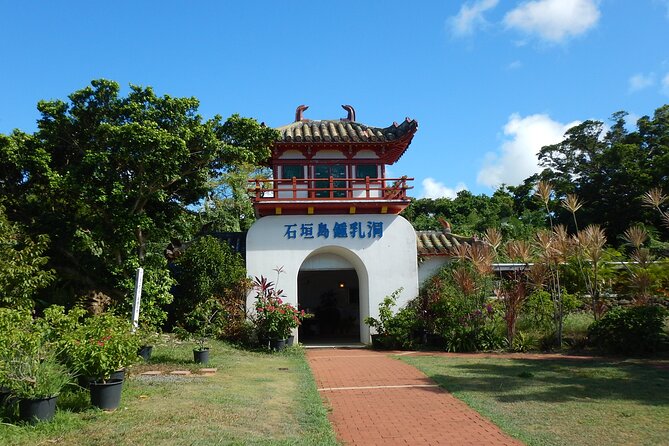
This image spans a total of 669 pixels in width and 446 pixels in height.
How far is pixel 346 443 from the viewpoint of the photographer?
5.53 metres

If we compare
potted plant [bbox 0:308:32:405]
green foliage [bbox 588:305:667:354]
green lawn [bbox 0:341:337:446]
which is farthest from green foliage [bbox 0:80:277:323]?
green foliage [bbox 588:305:667:354]

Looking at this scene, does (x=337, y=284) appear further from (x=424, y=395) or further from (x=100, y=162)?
(x=424, y=395)

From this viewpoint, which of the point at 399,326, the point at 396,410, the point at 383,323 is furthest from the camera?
the point at 383,323

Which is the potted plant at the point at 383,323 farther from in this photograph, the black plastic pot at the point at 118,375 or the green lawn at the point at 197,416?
the black plastic pot at the point at 118,375

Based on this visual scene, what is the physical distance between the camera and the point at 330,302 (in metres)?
21.0

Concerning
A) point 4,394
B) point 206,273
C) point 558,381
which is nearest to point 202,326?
point 206,273

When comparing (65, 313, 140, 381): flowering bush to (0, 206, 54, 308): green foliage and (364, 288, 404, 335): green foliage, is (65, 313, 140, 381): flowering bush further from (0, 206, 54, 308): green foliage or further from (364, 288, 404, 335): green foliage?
(364, 288, 404, 335): green foliage

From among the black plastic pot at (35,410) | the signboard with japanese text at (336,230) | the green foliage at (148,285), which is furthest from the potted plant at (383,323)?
the black plastic pot at (35,410)

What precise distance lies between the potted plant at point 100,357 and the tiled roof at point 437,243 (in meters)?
11.4

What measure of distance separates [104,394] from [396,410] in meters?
3.81

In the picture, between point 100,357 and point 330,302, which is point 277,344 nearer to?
point 100,357

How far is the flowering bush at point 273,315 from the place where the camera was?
514 inches

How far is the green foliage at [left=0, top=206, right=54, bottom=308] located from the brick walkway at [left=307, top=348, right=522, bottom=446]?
20.6 feet

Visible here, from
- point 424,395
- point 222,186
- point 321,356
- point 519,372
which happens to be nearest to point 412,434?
point 424,395
